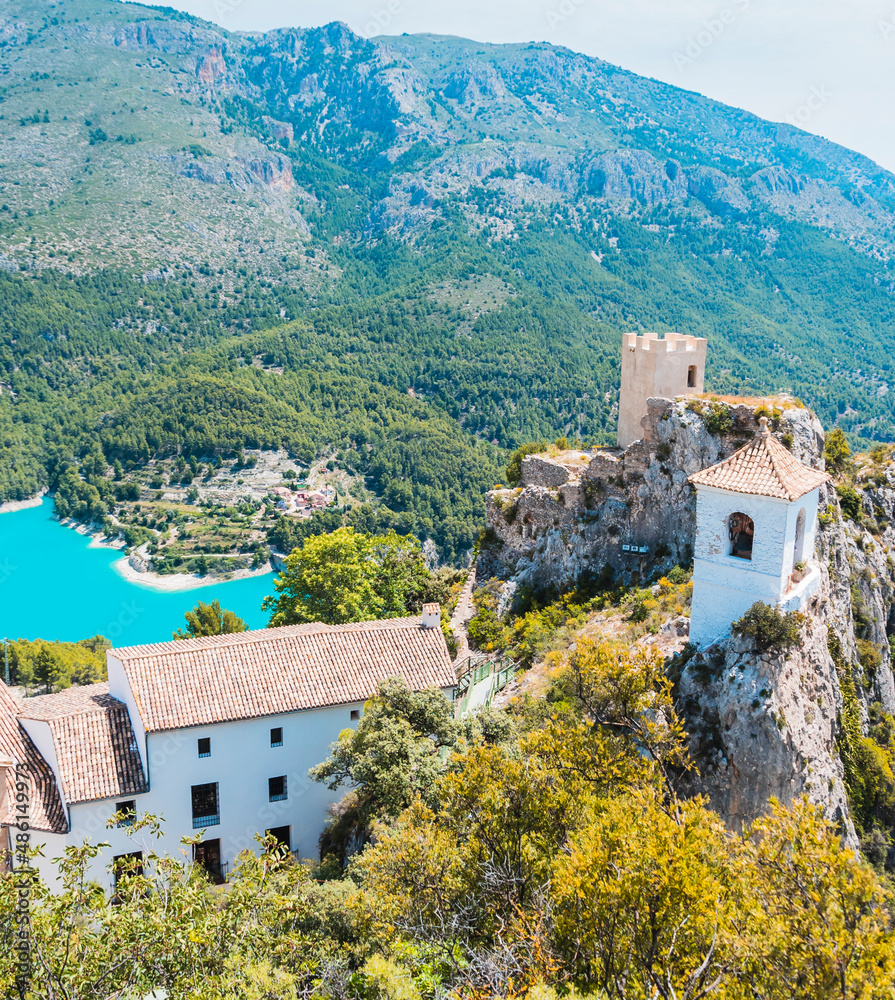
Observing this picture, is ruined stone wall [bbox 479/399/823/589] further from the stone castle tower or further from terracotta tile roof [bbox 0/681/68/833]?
terracotta tile roof [bbox 0/681/68/833]

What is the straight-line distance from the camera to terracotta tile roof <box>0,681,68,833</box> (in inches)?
774

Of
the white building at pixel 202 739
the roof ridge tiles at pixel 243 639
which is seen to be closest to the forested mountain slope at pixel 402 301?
the roof ridge tiles at pixel 243 639

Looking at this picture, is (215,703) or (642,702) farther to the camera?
(215,703)

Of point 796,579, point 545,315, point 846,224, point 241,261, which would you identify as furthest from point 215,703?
point 846,224

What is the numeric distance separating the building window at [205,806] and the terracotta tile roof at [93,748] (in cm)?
151

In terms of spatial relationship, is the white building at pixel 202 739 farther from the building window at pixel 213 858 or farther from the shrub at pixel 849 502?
the shrub at pixel 849 502

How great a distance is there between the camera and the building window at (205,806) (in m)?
21.6

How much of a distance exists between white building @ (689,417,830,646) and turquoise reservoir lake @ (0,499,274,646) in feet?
251

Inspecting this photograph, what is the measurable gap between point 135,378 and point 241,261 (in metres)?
46.2

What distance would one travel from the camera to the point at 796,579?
19031mm

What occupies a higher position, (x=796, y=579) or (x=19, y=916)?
(x=796, y=579)

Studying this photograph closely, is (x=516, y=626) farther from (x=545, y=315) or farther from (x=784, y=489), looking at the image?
(x=545, y=315)

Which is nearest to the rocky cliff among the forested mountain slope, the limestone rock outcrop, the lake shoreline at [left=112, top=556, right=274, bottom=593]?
the limestone rock outcrop

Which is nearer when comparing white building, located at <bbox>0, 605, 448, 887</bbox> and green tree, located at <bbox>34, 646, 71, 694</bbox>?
white building, located at <bbox>0, 605, 448, 887</bbox>
